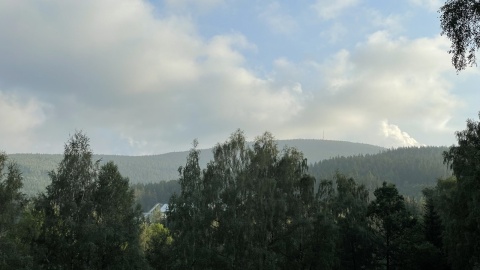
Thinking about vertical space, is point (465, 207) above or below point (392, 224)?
above

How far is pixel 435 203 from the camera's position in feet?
171

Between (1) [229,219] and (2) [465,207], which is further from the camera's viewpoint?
(1) [229,219]

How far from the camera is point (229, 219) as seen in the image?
Answer: 3941cm

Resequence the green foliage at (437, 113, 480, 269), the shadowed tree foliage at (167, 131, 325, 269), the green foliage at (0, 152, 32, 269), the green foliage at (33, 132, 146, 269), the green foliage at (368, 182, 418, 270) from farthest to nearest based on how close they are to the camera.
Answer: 1. the green foliage at (368, 182, 418, 270)
2. the shadowed tree foliage at (167, 131, 325, 269)
3. the green foliage at (33, 132, 146, 269)
4. the green foliage at (0, 152, 32, 269)
5. the green foliage at (437, 113, 480, 269)

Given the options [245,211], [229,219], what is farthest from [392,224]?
[229,219]

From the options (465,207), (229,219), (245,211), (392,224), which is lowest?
(392,224)

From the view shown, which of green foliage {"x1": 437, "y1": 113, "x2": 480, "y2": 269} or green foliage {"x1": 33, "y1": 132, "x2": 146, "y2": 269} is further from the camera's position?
green foliage {"x1": 33, "y1": 132, "x2": 146, "y2": 269}

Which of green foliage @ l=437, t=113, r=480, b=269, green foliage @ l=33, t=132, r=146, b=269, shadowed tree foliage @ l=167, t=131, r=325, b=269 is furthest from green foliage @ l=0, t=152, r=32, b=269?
green foliage @ l=437, t=113, r=480, b=269

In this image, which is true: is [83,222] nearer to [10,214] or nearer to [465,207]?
[10,214]

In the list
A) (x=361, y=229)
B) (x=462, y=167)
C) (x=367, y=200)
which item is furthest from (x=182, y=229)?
(x=367, y=200)

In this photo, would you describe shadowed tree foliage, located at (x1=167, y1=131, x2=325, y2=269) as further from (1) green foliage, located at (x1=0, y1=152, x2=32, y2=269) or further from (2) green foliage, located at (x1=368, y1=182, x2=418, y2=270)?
(1) green foliage, located at (x1=0, y1=152, x2=32, y2=269)

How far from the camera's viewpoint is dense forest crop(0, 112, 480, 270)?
112ft

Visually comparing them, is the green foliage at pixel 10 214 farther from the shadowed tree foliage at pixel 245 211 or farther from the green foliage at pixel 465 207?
the green foliage at pixel 465 207

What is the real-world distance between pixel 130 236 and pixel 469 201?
2647 centimetres
